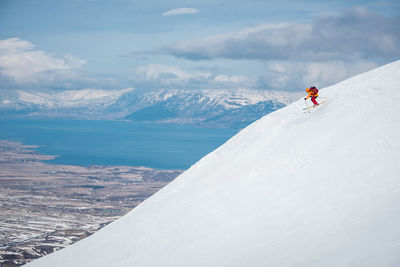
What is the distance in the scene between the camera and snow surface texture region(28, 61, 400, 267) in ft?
29.1

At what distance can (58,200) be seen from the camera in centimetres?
11262

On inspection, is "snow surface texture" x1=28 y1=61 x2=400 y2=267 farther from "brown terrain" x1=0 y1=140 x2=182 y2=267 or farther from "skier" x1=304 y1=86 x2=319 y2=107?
"brown terrain" x1=0 y1=140 x2=182 y2=267

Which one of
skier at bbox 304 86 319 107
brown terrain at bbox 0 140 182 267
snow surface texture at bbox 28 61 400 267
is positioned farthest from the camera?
brown terrain at bbox 0 140 182 267

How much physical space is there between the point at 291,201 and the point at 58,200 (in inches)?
4424

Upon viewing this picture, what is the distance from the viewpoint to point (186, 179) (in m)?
16.3

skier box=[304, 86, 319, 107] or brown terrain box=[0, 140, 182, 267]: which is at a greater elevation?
skier box=[304, 86, 319, 107]

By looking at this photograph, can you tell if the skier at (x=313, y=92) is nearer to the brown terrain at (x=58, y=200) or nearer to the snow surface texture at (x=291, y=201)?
the snow surface texture at (x=291, y=201)

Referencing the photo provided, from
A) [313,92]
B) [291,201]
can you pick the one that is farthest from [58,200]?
[291,201]

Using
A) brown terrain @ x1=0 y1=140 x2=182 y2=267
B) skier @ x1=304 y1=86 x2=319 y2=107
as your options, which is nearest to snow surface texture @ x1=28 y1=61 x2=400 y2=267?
skier @ x1=304 y1=86 x2=319 y2=107

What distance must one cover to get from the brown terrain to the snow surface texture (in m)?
46.7

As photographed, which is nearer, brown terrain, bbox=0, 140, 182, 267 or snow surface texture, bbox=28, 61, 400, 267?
snow surface texture, bbox=28, 61, 400, 267

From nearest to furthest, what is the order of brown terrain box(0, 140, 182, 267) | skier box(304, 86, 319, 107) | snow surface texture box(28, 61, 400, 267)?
snow surface texture box(28, 61, 400, 267), skier box(304, 86, 319, 107), brown terrain box(0, 140, 182, 267)

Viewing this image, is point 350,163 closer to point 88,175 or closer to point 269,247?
point 269,247

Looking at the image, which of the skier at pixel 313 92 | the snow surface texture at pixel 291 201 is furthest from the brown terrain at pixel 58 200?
the skier at pixel 313 92
